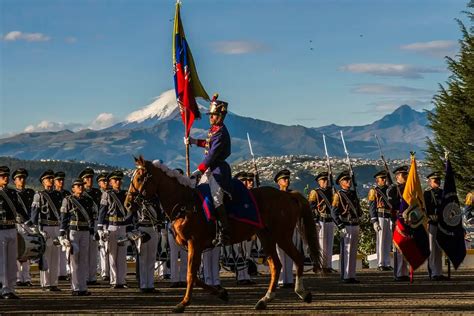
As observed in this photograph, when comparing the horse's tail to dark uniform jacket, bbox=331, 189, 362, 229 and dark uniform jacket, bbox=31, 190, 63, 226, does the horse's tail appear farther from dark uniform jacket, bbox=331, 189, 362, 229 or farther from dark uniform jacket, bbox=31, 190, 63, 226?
dark uniform jacket, bbox=31, 190, 63, 226

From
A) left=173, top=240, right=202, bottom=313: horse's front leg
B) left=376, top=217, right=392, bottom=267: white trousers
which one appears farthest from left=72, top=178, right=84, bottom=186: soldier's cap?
left=376, top=217, right=392, bottom=267: white trousers

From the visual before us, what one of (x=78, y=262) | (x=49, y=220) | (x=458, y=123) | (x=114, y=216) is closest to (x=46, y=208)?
(x=49, y=220)

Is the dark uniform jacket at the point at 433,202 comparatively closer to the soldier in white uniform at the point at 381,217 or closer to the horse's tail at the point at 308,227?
the soldier in white uniform at the point at 381,217

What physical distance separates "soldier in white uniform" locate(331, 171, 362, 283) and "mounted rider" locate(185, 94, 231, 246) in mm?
5656

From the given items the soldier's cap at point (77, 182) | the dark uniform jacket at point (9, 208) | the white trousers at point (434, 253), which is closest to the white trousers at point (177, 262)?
the soldier's cap at point (77, 182)

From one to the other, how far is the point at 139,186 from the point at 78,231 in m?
4.47

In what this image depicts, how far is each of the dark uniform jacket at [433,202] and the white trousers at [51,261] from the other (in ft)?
26.4

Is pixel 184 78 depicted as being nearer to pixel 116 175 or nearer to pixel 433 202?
pixel 116 175

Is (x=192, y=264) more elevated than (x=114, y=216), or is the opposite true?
(x=114, y=216)

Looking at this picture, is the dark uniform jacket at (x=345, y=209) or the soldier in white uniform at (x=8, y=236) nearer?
the soldier in white uniform at (x=8, y=236)

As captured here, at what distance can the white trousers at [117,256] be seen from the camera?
21.0 meters

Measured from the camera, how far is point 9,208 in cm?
1878

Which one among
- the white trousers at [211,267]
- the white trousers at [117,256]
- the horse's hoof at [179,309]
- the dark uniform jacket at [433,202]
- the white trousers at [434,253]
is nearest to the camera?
the horse's hoof at [179,309]

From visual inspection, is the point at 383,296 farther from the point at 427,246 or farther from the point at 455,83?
the point at 455,83
